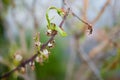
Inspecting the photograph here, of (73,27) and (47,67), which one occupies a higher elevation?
(47,67)

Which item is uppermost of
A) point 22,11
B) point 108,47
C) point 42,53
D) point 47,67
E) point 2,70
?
point 22,11

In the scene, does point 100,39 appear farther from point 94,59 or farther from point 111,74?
point 111,74

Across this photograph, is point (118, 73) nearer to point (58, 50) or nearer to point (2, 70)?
point (58, 50)

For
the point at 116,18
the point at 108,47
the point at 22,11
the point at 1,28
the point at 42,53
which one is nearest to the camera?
the point at 42,53

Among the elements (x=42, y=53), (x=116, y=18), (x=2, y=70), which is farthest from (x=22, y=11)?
(x=42, y=53)

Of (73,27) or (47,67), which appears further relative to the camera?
(47,67)

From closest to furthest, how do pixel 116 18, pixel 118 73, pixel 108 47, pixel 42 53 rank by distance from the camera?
pixel 42 53
pixel 116 18
pixel 108 47
pixel 118 73
